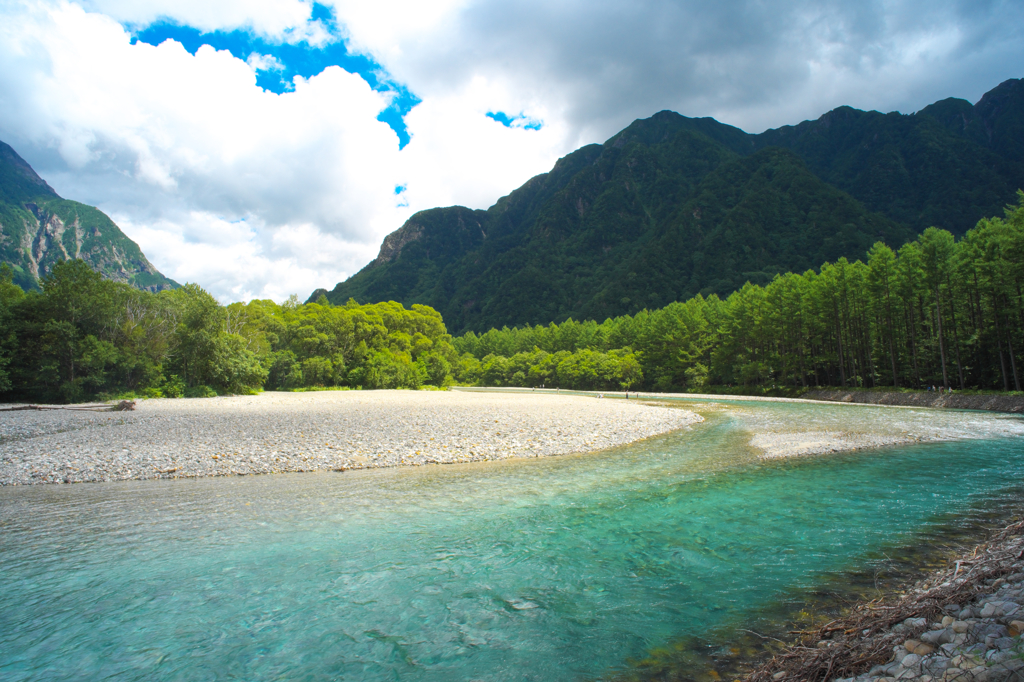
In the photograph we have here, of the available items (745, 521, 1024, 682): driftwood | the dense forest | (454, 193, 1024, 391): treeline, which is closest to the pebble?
(745, 521, 1024, 682): driftwood

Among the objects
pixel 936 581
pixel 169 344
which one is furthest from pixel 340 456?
pixel 169 344

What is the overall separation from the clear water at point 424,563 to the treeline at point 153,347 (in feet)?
95.7

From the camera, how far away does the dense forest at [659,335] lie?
33.1 meters

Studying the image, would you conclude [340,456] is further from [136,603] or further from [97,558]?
[136,603]

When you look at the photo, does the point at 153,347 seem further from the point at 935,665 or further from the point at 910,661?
the point at 935,665

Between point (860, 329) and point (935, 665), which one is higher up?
point (860, 329)

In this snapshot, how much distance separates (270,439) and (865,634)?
719 inches

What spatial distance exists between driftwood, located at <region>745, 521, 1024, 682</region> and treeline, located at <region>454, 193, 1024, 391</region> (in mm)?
39909

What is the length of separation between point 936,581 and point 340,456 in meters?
15.0

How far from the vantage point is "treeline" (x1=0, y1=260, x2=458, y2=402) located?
32781 millimetres

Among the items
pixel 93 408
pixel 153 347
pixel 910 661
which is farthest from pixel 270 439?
pixel 153 347

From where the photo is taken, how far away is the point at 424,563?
759cm

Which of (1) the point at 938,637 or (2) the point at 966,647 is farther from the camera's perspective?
(1) the point at 938,637

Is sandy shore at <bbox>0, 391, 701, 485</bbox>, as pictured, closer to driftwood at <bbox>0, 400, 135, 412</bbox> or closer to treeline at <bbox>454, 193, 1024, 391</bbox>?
driftwood at <bbox>0, 400, 135, 412</bbox>
